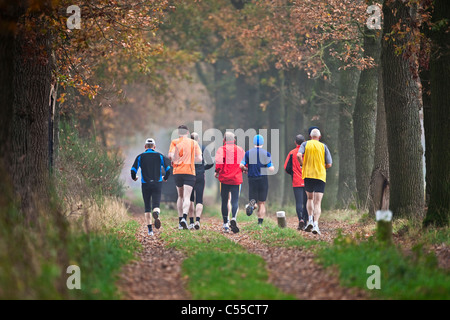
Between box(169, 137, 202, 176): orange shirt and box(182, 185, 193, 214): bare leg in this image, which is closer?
box(169, 137, 202, 176): orange shirt

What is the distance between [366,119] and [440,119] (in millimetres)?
6644

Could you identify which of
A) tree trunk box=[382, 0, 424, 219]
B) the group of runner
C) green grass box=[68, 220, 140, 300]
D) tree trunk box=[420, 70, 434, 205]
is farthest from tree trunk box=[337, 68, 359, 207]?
green grass box=[68, 220, 140, 300]

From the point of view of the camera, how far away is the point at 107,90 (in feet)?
67.2

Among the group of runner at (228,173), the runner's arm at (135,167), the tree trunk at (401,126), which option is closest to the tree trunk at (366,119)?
the group of runner at (228,173)

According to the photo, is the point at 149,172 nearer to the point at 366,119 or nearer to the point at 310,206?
the point at 310,206

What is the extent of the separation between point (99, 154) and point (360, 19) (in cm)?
875

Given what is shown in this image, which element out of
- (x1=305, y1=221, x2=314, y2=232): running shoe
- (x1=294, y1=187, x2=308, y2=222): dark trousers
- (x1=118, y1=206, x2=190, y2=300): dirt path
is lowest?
(x1=118, y1=206, x2=190, y2=300): dirt path

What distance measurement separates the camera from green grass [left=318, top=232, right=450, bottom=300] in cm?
848

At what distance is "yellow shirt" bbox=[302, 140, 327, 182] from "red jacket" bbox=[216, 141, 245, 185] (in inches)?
82.4

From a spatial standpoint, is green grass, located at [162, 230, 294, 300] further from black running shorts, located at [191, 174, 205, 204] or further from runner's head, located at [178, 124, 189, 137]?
black running shorts, located at [191, 174, 205, 204]

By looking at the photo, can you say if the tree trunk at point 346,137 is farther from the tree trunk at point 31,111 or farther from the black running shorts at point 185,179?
the tree trunk at point 31,111

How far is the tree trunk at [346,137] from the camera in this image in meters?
21.8

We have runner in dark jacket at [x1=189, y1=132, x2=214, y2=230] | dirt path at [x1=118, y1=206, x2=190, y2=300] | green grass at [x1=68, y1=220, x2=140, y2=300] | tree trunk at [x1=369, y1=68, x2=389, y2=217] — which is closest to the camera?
green grass at [x1=68, y1=220, x2=140, y2=300]

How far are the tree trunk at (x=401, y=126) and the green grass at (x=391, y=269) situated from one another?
3814mm
